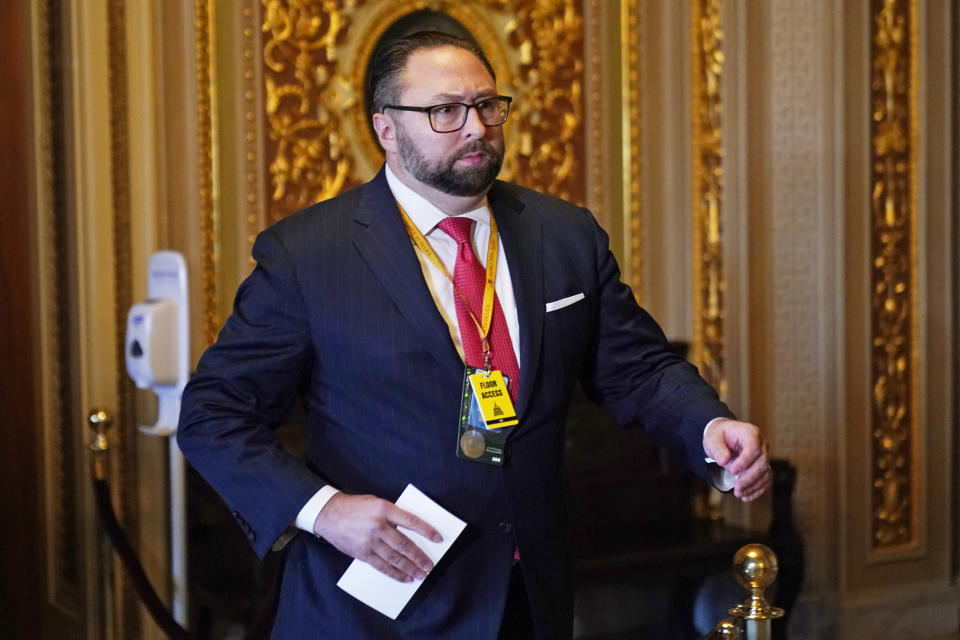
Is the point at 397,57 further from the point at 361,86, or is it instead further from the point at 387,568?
the point at 361,86

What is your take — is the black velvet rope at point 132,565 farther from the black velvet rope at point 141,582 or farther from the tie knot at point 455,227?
the tie knot at point 455,227

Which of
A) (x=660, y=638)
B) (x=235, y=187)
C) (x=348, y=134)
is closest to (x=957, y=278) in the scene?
(x=660, y=638)

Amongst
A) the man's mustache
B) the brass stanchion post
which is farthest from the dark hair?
the brass stanchion post

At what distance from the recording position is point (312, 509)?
1.88m

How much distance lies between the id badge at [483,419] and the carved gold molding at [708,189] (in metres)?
3.08

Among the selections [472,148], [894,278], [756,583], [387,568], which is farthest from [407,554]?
[894,278]

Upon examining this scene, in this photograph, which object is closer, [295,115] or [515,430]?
[515,430]

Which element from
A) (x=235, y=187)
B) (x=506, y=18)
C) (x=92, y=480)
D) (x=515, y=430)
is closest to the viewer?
(x=515, y=430)

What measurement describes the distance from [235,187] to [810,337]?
2363 mm

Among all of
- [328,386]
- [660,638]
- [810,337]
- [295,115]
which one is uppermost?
[295,115]

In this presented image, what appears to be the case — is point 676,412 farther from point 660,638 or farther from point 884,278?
point 884,278

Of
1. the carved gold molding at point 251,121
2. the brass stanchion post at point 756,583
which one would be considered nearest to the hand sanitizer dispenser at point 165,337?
the carved gold molding at point 251,121

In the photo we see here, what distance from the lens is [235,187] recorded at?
4352mm

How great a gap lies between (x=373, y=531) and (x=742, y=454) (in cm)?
62
